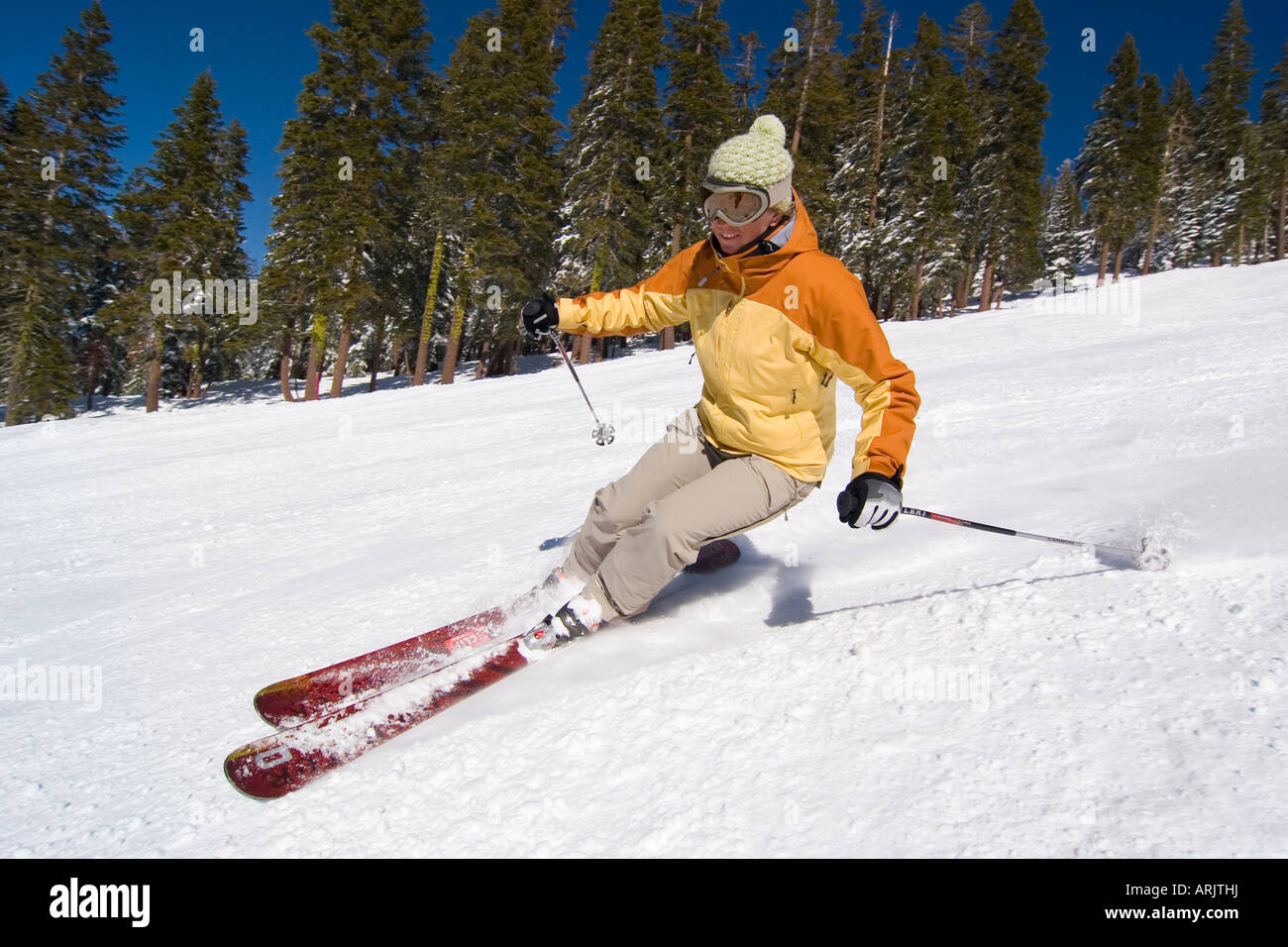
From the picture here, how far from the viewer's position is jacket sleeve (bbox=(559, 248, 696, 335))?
12.1 ft

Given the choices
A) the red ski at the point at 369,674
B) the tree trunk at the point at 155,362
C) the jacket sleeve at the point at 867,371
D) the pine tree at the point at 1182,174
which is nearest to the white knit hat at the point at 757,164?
the jacket sleeve at the point at 867,371

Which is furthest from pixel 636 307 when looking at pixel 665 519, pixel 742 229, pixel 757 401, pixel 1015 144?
pixel 1015 144

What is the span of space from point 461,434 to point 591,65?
23.7 m

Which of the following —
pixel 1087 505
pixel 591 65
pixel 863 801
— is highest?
pixel 591 65

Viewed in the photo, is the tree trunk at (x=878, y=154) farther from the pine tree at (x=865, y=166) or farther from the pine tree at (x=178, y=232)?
the pine tree at (x=178, y=232)

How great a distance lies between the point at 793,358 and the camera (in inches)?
119

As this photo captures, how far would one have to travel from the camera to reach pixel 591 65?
91.1ft

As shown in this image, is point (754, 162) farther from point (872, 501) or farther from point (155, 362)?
point (155, 362)

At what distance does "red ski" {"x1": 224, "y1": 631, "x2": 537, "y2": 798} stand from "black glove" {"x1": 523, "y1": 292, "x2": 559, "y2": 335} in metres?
1.90

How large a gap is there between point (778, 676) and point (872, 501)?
76 centimetres

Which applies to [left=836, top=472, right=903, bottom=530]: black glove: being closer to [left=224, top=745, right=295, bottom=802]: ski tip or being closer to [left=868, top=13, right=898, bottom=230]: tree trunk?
[left=224, top=745, right=295, bottom=802]: ski tip
